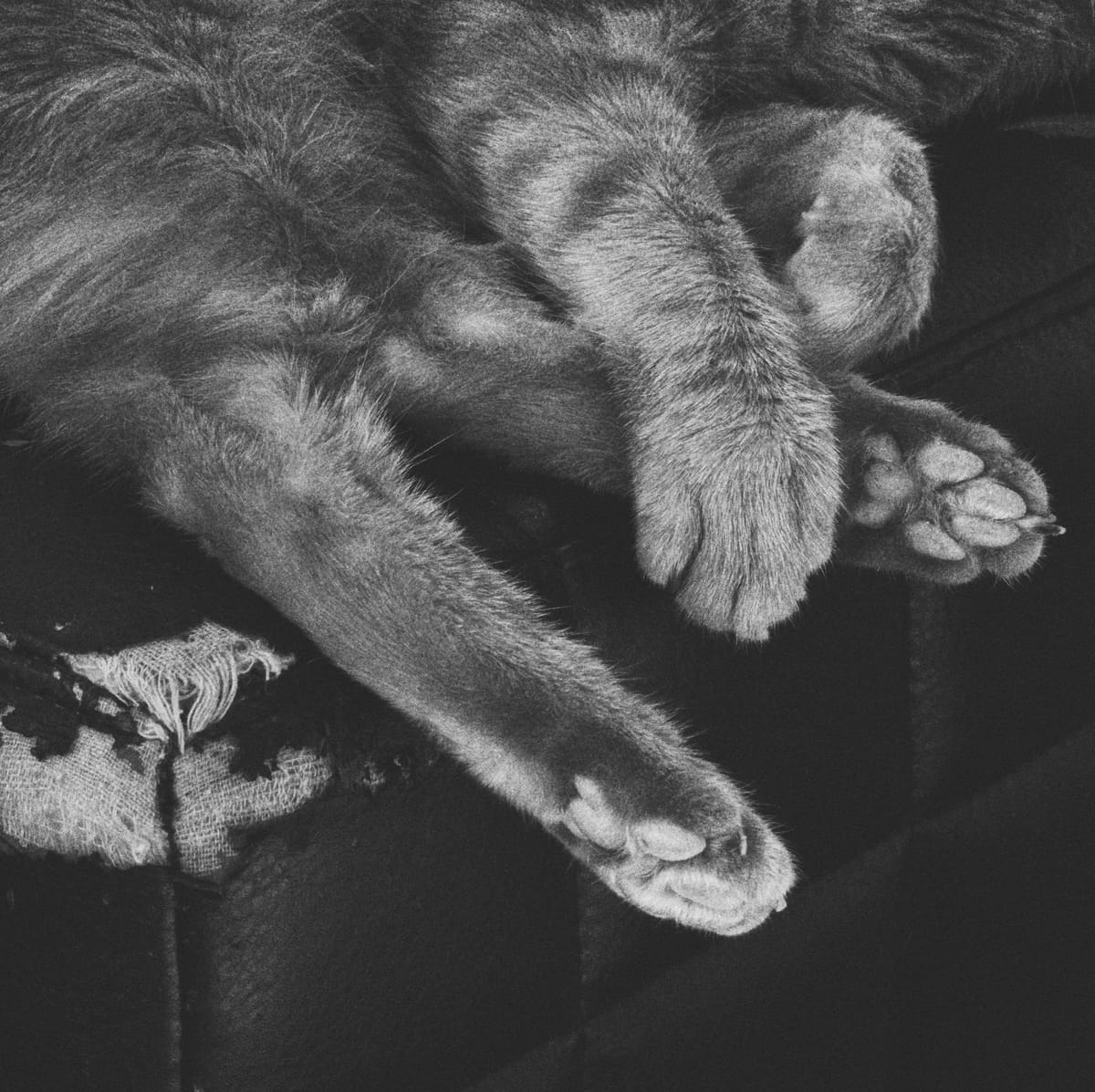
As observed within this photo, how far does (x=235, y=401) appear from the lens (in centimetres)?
84

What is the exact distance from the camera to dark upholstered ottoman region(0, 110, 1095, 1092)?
0.66 meters

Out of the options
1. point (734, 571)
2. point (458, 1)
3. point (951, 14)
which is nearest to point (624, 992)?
point (734, 571)

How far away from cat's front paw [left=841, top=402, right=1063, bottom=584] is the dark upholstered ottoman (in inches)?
2.4

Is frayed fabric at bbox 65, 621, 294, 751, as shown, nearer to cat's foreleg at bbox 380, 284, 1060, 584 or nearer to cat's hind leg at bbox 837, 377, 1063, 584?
Result: cat's foreleg at bbox 380, 284, 1060, 584

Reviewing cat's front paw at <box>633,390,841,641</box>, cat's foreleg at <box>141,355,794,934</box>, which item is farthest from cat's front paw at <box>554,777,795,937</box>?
cat's front paw at <box>633,390,841,641</box>

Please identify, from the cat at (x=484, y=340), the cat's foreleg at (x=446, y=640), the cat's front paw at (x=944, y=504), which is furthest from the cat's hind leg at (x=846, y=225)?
the cat's foreleg at (x=446, y=640)

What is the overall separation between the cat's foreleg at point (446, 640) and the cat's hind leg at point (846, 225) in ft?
0.99

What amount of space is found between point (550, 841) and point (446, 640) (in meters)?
0.13

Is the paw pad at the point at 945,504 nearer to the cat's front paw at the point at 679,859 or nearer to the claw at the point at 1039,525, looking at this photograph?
the claw at the point at 1039,525

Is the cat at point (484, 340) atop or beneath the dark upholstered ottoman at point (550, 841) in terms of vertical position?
atop

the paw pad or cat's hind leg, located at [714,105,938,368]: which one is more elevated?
cat's hind leg, located at [714,105,938,368]

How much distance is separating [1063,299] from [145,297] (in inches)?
27.1

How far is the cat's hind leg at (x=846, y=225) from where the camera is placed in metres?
0.95

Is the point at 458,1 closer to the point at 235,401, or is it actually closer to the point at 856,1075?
the point at 235,401
